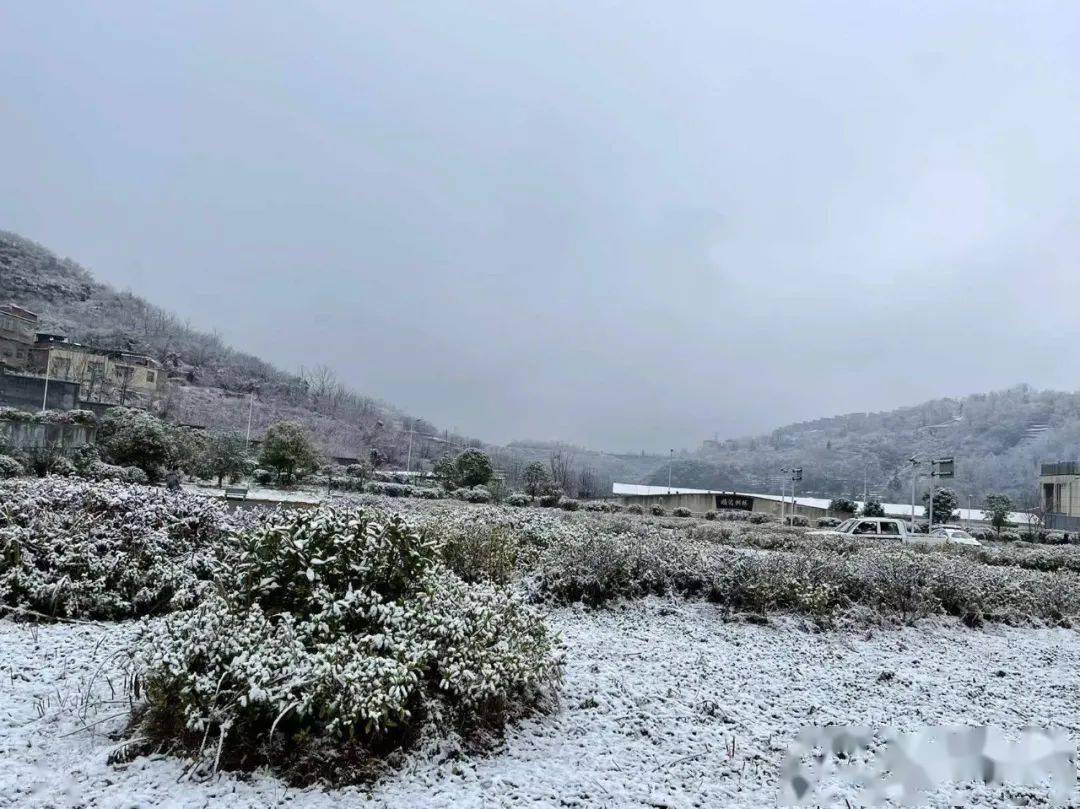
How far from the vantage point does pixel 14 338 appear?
5216 centimetres

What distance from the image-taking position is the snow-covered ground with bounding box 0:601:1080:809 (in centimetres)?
279

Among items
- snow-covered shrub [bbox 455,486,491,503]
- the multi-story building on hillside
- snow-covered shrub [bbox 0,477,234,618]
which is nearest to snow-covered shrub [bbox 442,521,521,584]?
snow-covered shrub [bbox 0,477,234,618]

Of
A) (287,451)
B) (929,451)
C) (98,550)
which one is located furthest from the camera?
(929,451)

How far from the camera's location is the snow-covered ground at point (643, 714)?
2.79 meters

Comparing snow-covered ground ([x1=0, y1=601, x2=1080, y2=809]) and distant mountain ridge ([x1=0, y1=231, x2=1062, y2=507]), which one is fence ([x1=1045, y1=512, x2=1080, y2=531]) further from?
snow-covered ground ([x1=0, y1=601, x2=1080, y2=809])

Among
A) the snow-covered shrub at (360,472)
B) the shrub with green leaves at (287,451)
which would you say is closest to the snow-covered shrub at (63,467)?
the shrub with green leaves at (287,451)

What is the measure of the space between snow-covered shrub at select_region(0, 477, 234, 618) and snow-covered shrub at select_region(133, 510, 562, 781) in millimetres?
1024

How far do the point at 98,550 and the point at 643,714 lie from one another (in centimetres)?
481

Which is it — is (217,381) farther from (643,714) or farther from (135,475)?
(643,714)

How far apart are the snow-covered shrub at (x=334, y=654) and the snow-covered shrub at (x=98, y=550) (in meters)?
1.02

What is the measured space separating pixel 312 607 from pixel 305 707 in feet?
2.36

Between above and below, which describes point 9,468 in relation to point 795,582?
above

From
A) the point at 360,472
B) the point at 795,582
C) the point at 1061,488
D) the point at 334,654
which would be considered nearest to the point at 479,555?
the point at 795,582

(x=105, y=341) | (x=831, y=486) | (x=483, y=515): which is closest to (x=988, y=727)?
(x=483, y=515)
